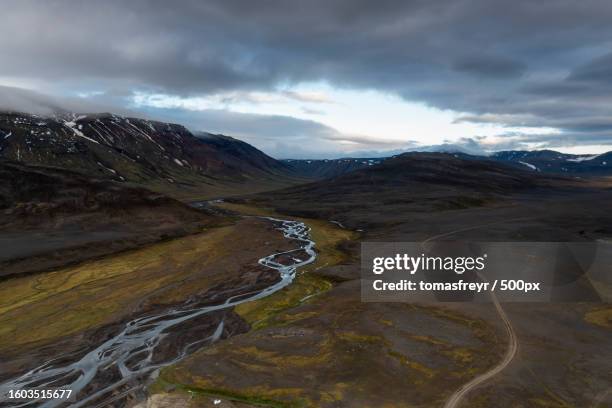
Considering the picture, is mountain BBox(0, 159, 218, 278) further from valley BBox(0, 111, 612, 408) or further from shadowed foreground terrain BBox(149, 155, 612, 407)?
shadowed foreground terrain BBox(149, 155, 612, 407)

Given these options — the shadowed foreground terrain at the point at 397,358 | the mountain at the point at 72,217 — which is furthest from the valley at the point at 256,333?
the mountain at the point at 72,217

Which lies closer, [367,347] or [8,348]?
[367,347]

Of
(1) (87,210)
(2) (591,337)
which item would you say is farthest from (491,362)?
(1) (87,210)

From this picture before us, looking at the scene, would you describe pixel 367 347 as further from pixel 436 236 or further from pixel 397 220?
pixel 397 220

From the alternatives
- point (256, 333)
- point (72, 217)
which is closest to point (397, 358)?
point (256, 333)

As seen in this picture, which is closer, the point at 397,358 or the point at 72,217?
the point at 397,358

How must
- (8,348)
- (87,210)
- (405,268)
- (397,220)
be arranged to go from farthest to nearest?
(397,220) → (87,210) → (405,268) → (8,348)

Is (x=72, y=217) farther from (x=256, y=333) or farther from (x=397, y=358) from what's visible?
(x=397, y=358)

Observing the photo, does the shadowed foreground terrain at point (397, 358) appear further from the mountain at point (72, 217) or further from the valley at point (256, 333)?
the mountain at point (72, 217)
